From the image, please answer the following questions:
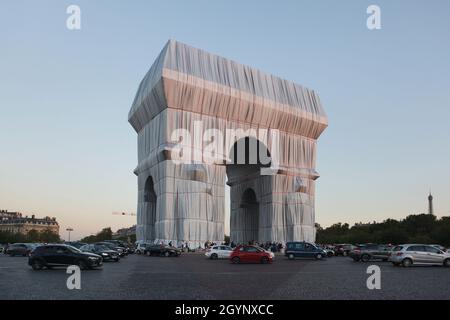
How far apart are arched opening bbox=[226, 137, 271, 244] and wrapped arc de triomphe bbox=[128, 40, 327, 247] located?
139 millimetres

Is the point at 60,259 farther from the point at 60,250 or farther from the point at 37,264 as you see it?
the point at 37,264

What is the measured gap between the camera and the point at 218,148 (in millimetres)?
57625

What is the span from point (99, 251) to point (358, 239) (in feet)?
206

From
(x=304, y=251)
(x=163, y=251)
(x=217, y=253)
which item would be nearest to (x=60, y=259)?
(x=217, y=253)

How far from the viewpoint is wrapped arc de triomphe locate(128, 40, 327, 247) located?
53.6m

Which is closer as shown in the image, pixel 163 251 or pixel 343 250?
pixel 163 251

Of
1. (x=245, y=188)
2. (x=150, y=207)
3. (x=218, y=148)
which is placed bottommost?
(x=150, y=207)

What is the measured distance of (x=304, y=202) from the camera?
6281 cm

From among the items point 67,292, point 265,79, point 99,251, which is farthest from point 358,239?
point 67,292

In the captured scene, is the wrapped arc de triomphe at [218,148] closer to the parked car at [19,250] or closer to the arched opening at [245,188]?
the arched opening at [245,188]

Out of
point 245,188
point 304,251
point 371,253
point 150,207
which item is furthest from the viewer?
point 245,188

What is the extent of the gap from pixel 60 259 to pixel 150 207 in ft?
119

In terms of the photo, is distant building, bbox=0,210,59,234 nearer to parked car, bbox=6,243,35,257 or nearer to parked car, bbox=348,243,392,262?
parked car, bbox=6,243,35,257
